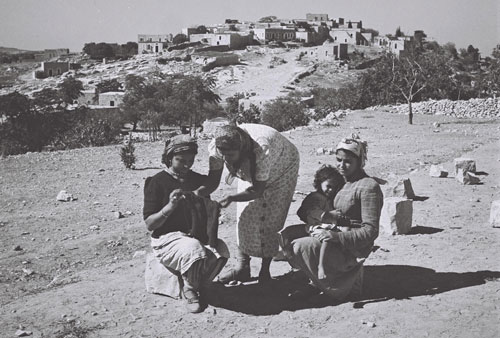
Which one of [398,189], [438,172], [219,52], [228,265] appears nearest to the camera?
[228,265]

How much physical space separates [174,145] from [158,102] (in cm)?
2957

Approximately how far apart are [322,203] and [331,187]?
137 mm

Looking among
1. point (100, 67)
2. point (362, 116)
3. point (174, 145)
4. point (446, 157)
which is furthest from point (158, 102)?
point (100, 67)

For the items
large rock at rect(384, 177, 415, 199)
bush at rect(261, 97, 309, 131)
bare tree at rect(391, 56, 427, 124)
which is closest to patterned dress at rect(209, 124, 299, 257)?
large rock at rect(384, 177, 415, 199)

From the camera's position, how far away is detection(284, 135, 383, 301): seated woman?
12.0ft

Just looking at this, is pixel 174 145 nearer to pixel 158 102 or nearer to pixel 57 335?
pixel 57 335

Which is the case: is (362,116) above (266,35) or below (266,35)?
below

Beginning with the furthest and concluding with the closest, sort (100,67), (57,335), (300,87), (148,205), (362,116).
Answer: (100,67) → (300,87) → (362,116) → (148,205) → (57,335)

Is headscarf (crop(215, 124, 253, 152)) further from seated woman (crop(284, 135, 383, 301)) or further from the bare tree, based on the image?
the bare tree

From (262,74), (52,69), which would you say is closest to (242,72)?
(262,74)

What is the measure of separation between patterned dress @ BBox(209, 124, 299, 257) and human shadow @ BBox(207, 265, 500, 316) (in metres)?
0.30

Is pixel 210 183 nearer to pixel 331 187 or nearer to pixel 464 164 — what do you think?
pixel 331 187

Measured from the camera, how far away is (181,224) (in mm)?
3920

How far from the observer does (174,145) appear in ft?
12.6
